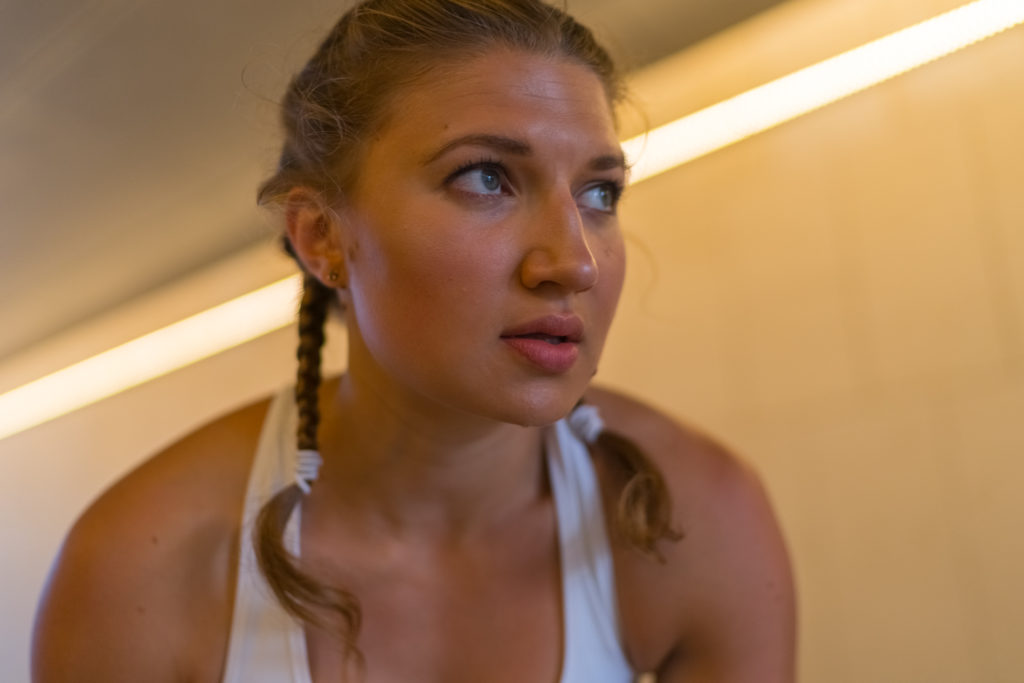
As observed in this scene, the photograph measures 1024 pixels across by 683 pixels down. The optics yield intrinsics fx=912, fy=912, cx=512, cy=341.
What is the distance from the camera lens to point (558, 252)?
1.86 feet

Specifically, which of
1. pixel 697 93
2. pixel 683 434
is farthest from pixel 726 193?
pixel 683 434

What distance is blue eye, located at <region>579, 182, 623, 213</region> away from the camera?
2.12 ft

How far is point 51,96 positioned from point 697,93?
28.7 inches

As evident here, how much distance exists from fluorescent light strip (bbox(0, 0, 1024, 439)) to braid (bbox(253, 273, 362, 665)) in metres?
0.14

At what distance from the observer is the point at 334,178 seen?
67 centimetres

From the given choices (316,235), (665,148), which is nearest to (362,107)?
(316,235)

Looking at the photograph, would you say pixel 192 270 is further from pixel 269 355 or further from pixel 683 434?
pixel 683 434

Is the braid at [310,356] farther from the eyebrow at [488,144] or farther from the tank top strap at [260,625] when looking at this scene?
the eyebrow at [488,144]

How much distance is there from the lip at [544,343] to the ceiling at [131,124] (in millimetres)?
332

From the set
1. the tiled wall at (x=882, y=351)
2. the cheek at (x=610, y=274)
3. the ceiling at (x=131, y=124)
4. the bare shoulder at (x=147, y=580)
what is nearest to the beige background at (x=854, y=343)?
the tiled wall at (x=882, y=351)

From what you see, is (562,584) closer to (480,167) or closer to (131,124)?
(480,167)

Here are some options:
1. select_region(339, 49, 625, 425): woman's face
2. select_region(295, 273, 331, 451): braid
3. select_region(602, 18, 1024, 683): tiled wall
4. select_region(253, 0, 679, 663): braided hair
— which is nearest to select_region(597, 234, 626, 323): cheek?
select_region(339, 49, 625, 425): woman's face

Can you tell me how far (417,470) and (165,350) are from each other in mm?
749

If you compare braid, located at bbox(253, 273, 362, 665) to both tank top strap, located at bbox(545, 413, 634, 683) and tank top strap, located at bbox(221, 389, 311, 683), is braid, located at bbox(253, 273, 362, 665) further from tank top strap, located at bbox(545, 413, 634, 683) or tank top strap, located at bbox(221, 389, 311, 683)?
tank top strap, located at bbox(545, 413, 634, 683)
